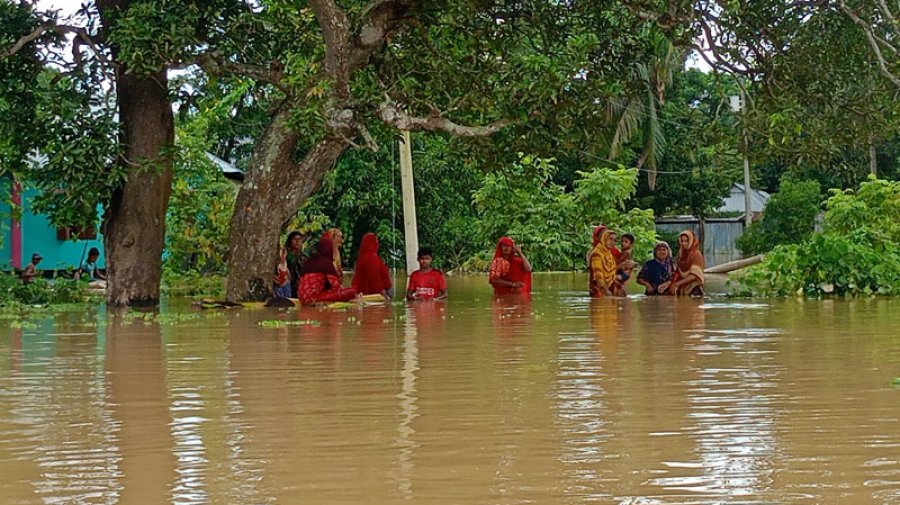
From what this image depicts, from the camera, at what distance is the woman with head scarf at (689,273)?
1759 centimetres

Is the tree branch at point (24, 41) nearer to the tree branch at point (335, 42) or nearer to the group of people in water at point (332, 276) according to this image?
the tree branch at point (335, 42)

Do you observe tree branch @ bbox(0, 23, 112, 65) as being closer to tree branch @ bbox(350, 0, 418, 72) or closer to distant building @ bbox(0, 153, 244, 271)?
tree branch @ bbox(350, 0, 418, 72)

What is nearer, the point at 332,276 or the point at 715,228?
the point at 332,276

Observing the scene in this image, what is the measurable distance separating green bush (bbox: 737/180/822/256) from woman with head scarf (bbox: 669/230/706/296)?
63.8 ft

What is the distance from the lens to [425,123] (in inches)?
580

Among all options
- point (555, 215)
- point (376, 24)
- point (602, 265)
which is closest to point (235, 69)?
point (376, 24)

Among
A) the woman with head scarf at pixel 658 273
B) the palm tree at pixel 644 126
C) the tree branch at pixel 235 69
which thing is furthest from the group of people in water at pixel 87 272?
the palm tree at pixel 644 126

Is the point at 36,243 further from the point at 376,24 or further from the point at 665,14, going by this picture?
the point at 665,14

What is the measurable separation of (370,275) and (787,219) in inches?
879

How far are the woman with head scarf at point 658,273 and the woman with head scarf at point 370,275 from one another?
3.63 meters

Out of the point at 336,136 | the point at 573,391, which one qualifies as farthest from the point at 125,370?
the point at 336,136

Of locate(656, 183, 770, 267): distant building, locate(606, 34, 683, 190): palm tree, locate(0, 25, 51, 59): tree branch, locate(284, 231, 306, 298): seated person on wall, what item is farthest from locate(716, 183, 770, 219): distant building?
locate(0, 25, 51, 59): tree branch

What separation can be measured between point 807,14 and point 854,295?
3.73 meters

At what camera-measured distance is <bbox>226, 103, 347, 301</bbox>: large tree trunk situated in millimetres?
15984
